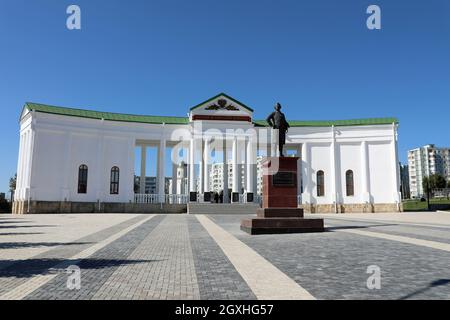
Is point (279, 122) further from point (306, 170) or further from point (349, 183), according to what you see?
point (349, 183)

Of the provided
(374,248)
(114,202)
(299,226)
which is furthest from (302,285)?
(114,202)

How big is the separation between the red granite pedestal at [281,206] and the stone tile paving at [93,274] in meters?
5.74

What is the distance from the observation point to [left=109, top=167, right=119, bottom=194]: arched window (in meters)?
39.8

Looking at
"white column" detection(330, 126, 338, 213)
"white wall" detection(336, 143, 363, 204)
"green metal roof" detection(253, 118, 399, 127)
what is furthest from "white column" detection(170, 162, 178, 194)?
"white wall" detection(336, 143, 363, 204)

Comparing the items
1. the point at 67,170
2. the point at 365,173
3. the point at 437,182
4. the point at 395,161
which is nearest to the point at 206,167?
the point at 67,170

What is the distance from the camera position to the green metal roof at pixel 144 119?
37.7 meters

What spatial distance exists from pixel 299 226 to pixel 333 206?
91.3 ft

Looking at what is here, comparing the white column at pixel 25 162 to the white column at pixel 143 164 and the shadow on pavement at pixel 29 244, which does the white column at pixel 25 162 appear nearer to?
the white column at pixel 143 164

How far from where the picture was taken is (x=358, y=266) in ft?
Result: 24.7

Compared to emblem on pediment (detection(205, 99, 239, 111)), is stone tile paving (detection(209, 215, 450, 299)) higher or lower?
lower

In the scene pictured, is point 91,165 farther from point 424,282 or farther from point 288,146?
point 424,282

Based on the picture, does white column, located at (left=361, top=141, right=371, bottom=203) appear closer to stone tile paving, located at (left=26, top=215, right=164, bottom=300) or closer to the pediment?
the pediment

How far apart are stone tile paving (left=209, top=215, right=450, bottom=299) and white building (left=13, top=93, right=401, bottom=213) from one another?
27.8 m

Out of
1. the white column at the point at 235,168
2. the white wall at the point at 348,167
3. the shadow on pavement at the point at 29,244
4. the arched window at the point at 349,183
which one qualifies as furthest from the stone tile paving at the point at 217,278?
the arched window at the point at 349,183
